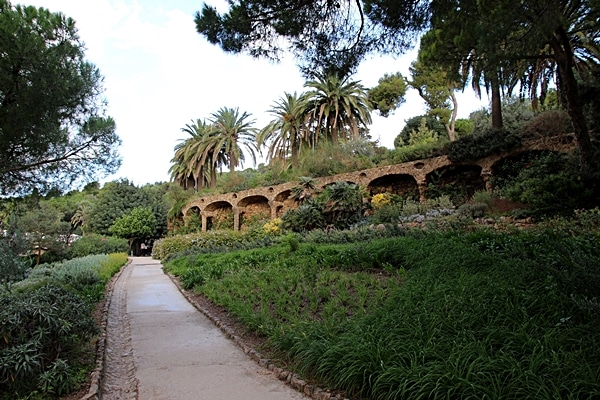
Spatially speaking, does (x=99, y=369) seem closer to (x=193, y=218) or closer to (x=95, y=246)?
(x=95, y=246)

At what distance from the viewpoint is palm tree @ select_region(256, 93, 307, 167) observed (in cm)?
2183

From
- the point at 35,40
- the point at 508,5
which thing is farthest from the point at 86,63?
the point at 508,5

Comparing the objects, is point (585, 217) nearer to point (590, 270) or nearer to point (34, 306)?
point (590, 270)

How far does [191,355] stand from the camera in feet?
13.5

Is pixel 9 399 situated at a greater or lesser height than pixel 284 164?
lesser

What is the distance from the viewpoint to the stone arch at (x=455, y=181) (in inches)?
557

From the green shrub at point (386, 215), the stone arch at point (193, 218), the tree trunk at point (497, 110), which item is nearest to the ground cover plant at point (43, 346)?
the green shrub at point (386, 215)

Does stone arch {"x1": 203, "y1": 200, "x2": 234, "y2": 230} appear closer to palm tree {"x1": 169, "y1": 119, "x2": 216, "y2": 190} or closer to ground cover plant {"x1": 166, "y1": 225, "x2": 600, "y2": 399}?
palm tree {"x1": 169, "y1": 119, "x2": 216, "y2": 190}

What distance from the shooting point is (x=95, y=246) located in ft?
73.9

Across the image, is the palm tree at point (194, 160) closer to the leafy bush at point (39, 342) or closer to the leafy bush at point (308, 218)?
the leafy bush at point (308, 218)

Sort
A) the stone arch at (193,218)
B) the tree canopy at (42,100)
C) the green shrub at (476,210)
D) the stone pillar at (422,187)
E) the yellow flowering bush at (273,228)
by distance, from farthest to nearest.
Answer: the stone arch at (193,218) < the yellow flowering bush at (273,228) < the stone pillar at (422,187) < the green shrub at (476,210) < the tree canopy at (42,100)

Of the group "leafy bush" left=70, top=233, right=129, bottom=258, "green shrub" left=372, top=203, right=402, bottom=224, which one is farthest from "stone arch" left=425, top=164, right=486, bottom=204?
"leafy bush" left=70, top=233, right=129, bottom=258

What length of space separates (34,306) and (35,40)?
11.7 ft

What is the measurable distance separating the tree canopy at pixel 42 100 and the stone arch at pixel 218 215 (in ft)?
55.1
